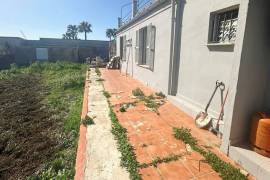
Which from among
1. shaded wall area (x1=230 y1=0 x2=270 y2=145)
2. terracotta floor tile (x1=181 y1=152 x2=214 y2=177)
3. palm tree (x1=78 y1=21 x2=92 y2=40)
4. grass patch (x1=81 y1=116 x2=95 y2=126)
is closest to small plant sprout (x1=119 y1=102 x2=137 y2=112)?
grass patch (x1=81 y1=116 x2=95 y2=126)

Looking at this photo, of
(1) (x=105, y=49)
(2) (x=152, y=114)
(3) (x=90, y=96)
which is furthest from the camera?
(1) (x=105, y=49)

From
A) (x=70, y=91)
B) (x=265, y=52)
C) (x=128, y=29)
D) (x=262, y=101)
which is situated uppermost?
(x=128, y=29)

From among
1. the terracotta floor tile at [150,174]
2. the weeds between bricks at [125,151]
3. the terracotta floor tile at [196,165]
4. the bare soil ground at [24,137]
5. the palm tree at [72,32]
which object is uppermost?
the palm tree at [72,32]

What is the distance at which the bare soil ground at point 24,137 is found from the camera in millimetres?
3145

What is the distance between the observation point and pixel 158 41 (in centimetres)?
718

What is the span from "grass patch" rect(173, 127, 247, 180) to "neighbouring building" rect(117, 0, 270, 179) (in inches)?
8.9

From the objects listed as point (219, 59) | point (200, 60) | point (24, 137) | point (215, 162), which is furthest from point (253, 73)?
point (24, 137)

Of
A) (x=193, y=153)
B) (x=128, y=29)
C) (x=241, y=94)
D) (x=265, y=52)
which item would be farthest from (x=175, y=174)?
(x=128, y=29)

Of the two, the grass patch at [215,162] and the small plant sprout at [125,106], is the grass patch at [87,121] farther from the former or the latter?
the grass patch at [215,162]

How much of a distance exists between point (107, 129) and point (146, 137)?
87 centimetres

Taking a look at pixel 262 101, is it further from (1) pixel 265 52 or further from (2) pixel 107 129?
(2) pixel 107 129

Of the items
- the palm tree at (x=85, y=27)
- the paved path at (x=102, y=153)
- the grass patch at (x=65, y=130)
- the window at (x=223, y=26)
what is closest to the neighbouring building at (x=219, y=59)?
the window at (x=223, y=26)

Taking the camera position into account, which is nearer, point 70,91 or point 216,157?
point 216,157

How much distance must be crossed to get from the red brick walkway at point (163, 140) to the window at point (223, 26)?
192cm
